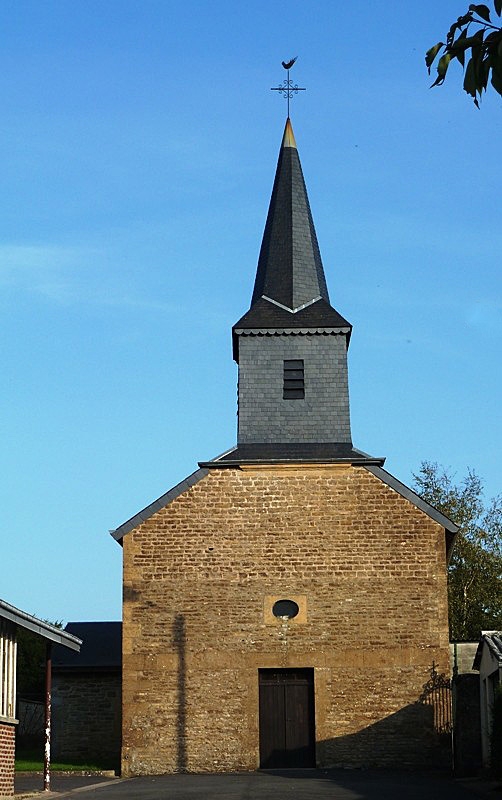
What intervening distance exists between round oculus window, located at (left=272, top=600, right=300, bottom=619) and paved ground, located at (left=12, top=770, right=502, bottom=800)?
3.15 m

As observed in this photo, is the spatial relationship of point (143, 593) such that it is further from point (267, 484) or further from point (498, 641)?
point (498, 641)

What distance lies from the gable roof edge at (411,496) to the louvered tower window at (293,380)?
2666mm

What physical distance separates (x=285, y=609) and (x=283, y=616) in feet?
0.51

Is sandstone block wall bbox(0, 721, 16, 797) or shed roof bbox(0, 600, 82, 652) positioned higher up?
shed roof bbox(0, 600, 82, 652)

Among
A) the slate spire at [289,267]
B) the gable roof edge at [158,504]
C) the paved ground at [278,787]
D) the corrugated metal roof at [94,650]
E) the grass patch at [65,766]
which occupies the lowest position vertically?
the grass patch at [65,766]

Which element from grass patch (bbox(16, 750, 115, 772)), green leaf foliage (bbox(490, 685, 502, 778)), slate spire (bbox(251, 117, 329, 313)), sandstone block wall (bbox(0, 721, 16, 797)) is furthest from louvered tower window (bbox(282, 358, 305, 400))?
sandstone block wall (bbox(0, 721, 16, 797))

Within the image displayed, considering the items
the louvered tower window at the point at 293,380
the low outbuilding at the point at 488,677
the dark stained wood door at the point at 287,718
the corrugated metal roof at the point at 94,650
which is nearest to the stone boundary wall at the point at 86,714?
the corrugated metal roof at the point at 94,650

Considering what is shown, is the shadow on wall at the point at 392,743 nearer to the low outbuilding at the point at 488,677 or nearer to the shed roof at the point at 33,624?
the low outbuilding at the point at 488,677

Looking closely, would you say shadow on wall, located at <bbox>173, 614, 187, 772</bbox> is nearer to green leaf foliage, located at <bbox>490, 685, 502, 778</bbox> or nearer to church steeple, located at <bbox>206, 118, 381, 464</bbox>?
church steeple, located at <bbox>206, 118, 381, 464</bbox>

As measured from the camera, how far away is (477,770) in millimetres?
20875

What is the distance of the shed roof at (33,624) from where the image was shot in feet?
50.9

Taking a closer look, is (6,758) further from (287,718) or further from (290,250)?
(290,250)

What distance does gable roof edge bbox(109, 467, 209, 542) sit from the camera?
79.1ft

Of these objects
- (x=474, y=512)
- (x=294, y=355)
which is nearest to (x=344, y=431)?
(x=294, y=355)
